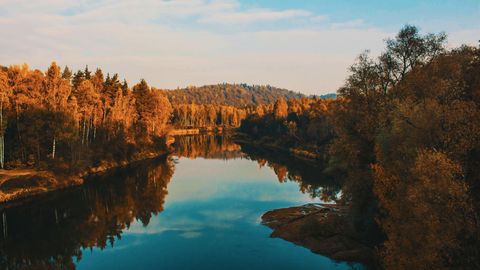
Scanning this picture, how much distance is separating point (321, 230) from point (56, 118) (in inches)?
1753

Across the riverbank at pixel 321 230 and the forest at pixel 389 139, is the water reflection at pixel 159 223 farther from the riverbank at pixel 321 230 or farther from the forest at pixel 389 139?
the forest at pixel 389 139

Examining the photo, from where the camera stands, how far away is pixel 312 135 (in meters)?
111

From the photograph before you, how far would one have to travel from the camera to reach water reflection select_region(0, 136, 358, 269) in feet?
105

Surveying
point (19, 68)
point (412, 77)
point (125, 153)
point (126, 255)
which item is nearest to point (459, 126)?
point (412, 77)

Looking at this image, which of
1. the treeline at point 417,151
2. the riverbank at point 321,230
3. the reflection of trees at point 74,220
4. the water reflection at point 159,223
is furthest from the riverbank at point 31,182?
the treeline at point 417,151

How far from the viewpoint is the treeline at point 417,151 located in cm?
1819

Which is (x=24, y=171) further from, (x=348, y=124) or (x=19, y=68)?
(x=348, y=124)

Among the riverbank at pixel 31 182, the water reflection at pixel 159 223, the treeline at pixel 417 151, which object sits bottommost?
the water reflection at pixel 159 223

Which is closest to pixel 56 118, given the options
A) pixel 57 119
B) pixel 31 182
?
pixel 57 119

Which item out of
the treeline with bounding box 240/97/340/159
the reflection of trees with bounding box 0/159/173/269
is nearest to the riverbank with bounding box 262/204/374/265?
the reflection of trees with bounding box 0/159/173/269

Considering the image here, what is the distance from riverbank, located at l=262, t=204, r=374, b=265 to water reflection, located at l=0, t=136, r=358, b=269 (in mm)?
1434

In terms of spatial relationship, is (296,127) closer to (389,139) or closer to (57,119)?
(57,119)

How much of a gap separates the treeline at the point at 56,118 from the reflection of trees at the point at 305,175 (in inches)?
1430

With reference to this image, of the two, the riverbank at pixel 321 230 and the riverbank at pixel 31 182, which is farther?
the riverbank at pixel 31 182
